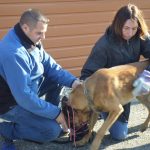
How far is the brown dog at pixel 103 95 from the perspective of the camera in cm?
450

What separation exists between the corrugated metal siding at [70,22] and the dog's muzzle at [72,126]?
8.69ft

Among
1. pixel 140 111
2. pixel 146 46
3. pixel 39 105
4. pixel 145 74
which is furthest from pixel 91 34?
pixel 39 105

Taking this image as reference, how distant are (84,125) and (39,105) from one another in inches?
34.2

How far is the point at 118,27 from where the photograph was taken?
4.83 m

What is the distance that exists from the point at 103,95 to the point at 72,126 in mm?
550

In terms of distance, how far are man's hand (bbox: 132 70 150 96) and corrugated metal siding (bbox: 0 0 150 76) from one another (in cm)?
293

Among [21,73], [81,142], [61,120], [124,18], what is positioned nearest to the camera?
[21,73]

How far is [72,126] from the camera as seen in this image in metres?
4.72

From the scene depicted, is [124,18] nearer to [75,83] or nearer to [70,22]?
[75,83]

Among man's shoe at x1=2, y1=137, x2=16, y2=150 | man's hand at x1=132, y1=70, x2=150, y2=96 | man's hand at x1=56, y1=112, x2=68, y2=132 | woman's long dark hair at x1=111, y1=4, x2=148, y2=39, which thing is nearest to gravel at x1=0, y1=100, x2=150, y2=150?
man's shoe at x1=2, y1=137, x2=16, y2=150

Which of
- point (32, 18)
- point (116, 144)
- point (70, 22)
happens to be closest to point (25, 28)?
point (32, 18)

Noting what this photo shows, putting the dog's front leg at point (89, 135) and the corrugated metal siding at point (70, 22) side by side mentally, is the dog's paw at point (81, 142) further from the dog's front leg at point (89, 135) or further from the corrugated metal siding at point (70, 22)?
the corrugated metal siding at point (70, 22)

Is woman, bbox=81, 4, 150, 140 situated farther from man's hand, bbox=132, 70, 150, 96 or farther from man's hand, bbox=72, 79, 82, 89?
man's hand, bbox=132, 70, 150, 96

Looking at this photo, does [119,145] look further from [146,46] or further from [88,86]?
[146,46]
